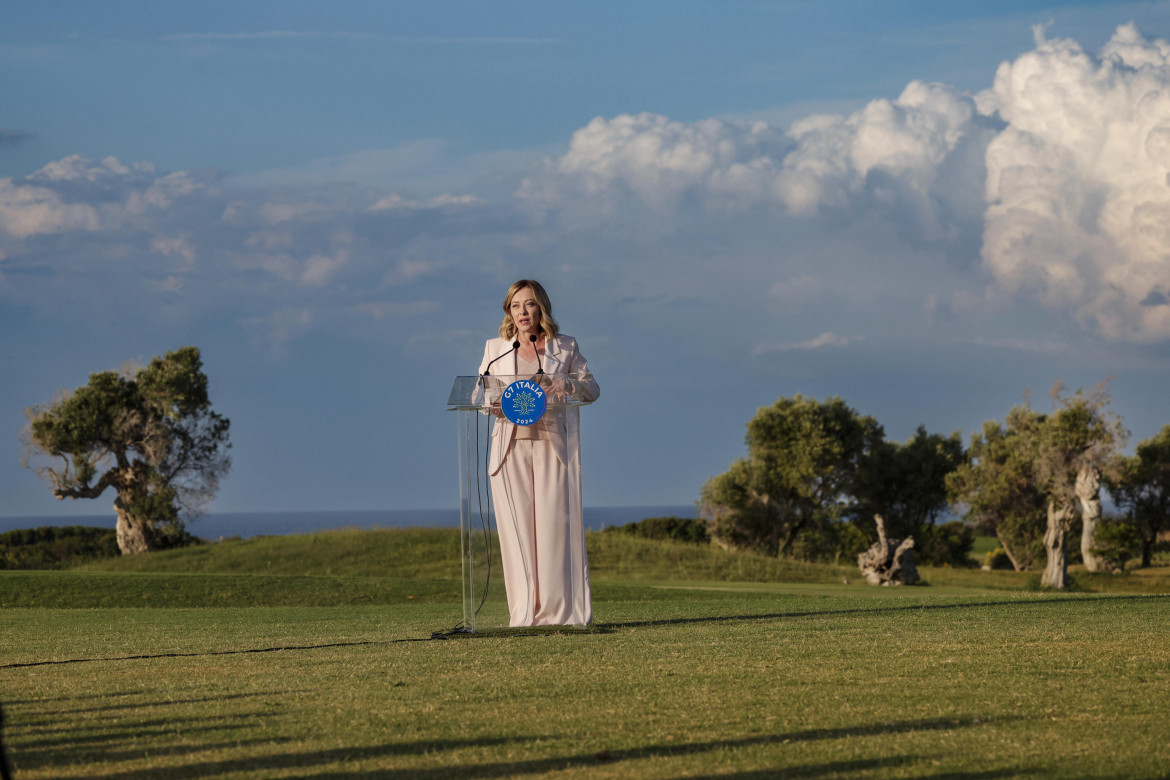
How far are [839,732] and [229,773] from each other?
95.8 inches

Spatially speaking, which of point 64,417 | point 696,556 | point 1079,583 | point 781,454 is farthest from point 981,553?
point 64,417

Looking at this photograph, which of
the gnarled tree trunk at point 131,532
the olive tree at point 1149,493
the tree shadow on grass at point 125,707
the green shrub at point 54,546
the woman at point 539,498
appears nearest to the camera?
the tree shadow on grass at point 125,707

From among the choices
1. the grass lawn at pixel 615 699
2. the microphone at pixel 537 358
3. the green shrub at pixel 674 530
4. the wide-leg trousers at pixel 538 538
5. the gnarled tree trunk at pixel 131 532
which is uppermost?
the microphone at pixel 537 358

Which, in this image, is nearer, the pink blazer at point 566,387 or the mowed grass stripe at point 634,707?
the mowed grass stripe at point 634,707

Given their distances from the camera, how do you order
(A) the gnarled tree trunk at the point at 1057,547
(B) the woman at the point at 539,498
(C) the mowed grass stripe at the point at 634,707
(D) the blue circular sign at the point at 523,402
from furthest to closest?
(A) the gnarled tree trunk at the point at 1057,547
(B) the woman at the point at 539,498
(D) the blue circular sign at the point at 523,402
(C) the mowed grass stripe at the point at 634,707

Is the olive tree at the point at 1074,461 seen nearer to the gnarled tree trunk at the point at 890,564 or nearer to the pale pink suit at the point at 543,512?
the gnarled tree trunk at the point at 890,564

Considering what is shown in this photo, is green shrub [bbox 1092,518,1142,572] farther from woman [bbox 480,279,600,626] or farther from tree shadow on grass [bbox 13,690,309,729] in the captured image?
tree shadow on grass [bbox 13,690,309,729]

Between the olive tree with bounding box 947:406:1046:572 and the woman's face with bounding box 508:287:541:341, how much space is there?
2864 centimetres

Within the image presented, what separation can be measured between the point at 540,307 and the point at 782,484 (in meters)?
32.7

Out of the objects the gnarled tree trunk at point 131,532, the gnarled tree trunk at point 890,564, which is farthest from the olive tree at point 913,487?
the gnarled tree trunk at point 131,532

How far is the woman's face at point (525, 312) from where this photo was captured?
344 inches

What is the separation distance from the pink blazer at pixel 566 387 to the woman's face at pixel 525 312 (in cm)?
16

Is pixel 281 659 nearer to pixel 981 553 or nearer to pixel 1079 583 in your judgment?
pixel 1079 583

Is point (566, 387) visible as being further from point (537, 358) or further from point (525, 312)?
point (525, 312)
